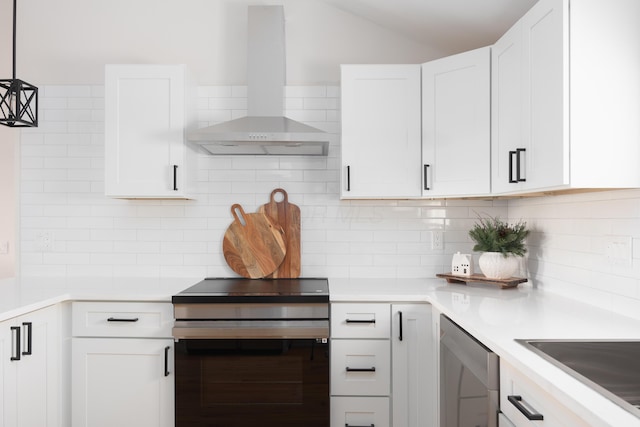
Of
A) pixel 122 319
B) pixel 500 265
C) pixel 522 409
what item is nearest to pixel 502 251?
pixel 500 265

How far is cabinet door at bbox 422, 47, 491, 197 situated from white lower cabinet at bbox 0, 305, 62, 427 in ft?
6.81

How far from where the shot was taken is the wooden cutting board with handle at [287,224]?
3.05 meters

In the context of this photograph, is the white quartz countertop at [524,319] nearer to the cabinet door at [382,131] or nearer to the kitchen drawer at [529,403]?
the kitchen drawer at [529,403]

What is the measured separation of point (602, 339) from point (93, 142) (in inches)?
117

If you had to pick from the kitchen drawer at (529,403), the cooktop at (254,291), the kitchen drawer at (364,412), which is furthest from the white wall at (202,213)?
the kitchen drawer at (529,403)

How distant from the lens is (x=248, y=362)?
239cm

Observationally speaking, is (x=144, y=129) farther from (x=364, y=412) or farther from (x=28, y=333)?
(x=364, y=412)

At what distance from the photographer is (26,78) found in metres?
3.10

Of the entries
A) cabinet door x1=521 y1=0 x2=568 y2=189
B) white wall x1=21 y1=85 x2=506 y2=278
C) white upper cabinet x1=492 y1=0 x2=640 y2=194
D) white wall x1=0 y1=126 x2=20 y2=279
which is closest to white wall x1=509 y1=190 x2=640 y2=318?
white upper cabinet x1=492 y1=0 x2=640 y2=194

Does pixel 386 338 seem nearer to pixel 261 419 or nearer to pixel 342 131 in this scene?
pixel 261 419

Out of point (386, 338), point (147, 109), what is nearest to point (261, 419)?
point (386, 338)

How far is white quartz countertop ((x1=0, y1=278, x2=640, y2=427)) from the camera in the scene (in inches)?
44.2

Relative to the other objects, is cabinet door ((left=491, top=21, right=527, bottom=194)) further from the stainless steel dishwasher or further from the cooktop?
the cooktop

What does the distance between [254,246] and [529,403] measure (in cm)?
200
